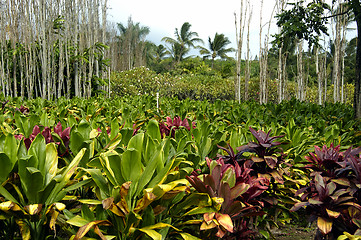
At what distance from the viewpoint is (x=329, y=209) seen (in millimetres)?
1748

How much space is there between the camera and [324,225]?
1670 millimetres

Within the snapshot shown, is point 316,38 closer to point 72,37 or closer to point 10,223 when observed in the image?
point 10,223

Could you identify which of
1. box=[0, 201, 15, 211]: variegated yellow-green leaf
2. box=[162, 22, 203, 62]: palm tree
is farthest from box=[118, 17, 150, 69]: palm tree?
box=[0, 201, 15, 211]: variegated yellow-green leaf

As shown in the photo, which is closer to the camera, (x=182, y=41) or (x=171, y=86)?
(x=171, y=86)

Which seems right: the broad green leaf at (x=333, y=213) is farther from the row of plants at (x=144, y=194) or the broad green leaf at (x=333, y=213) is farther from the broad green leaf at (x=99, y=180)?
the broad green leaf at (x=99, y=180)

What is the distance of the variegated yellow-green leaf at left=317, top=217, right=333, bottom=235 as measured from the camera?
5.40 feet

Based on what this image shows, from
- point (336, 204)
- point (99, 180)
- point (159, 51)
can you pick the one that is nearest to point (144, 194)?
point (99, 180)

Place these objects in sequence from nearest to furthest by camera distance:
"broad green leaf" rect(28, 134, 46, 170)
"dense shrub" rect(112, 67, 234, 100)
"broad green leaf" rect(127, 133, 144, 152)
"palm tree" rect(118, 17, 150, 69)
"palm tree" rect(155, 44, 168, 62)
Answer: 1. "broad green leaf" rect(28, 134, 46, 170)
2. "broad green leaf" rect(127, 133, 144, 152)
3. "dense shrub" rect(112, 67, 234, 100)
4. "palm tree" rect(118, 17, 150, 69)
5. "palm tree" rect(155, 44, 168, 62)

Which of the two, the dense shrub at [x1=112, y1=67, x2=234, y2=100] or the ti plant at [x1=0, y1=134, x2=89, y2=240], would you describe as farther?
the dense shrub at [x1=112, y1=67, x2=234, y2=100]

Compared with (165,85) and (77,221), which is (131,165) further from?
(165,85)

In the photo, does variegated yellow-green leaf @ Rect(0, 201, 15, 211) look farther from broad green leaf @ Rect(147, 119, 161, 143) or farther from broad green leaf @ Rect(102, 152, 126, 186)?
broad green leaf @ Rect(147, 119, 161, 143)

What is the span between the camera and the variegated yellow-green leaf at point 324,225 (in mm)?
1645

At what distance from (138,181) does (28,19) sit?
9052mm

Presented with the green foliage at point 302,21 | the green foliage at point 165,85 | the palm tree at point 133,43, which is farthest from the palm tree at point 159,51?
the green foliage at point 302,21
